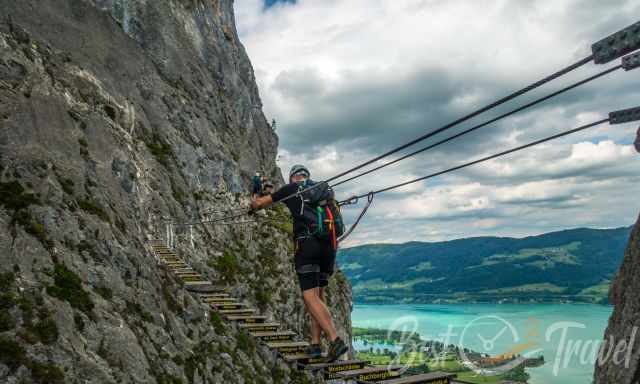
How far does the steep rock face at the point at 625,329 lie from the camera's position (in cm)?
507

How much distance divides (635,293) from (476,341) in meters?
184


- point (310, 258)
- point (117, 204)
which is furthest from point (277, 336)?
point (117, 204)

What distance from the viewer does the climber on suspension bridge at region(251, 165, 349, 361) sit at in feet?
28.5

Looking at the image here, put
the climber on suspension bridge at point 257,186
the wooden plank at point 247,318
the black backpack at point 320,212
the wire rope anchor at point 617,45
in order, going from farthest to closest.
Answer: the wooden plank at point 247,318
the climber on suspension bridge at point 257,186
the black backpack at point 320,212
the wire rope anchor at point 617,45

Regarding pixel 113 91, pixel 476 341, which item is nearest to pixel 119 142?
pixel 113 91

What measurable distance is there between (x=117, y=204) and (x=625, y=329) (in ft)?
43.0

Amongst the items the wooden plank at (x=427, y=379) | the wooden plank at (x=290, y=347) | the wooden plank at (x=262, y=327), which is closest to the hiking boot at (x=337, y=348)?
the wooden plank at (x=427, y=379)

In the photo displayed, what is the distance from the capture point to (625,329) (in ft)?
17.8

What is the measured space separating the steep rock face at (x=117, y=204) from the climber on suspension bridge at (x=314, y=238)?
3.93 meters

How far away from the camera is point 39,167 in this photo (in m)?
10.9

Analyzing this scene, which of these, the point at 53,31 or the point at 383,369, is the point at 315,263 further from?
the point at 53,31

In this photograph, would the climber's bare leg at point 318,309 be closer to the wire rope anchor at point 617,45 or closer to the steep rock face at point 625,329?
the steep rock face at point 625,329

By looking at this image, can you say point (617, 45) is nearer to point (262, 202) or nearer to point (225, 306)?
point (262, 202)

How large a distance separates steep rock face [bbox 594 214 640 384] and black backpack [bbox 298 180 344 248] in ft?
15.4
